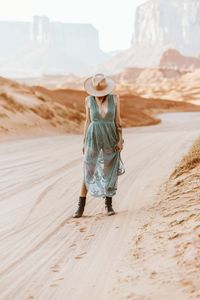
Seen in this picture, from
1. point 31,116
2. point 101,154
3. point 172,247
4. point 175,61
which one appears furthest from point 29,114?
point 175,61

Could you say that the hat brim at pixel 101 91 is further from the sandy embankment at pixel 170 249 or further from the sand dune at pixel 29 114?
the sand dune at pixel 29 114

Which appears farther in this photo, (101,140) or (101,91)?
A: (101,140)

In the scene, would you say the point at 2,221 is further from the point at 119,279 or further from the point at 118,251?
the point at 119,279

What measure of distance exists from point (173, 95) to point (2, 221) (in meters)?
90.4

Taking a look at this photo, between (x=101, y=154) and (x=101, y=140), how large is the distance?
8.0 inches

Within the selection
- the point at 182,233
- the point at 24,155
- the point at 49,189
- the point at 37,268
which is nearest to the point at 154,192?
the point at 49,189

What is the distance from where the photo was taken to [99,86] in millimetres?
6957

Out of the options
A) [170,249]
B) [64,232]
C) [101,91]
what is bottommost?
[64,232]

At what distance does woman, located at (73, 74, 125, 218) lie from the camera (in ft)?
23.0

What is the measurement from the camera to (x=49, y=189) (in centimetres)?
948

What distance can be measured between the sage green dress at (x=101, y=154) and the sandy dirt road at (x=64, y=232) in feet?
1.28

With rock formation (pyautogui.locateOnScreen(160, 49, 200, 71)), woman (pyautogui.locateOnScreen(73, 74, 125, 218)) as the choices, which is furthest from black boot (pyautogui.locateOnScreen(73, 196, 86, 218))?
rock formation (pyautogui.locateOnScreen(160, 49, 200, 71))

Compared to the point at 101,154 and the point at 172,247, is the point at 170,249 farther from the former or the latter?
the point at 101,154

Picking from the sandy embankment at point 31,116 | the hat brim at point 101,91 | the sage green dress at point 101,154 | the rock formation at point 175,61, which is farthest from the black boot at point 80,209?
the rock formation at point 175,61
